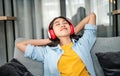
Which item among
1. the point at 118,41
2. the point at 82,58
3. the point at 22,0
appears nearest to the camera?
the point at 82,58

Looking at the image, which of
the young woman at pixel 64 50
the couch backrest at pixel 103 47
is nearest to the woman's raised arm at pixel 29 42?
the young woman at pixel 64 50

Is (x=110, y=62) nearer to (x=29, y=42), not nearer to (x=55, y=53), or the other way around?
(x=55, y=53)

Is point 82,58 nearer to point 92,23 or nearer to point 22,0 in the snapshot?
point 92,23

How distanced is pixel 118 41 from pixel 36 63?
752 mm

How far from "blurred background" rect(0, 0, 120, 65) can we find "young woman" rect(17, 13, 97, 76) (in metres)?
0.47

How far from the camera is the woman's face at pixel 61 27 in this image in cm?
169

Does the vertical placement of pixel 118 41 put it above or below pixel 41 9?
below

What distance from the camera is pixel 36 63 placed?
5.54ft

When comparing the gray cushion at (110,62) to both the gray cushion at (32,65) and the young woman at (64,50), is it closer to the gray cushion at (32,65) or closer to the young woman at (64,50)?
the young woman at (64,50)

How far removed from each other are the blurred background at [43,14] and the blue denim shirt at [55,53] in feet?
1.86

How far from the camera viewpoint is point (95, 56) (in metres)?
1.72

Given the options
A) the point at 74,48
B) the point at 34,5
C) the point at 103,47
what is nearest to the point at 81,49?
the point at 74,48

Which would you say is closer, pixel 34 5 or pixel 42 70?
pixel 42 70

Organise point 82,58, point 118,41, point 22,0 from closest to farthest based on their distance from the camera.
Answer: point 82,58, point 118,41, point 22,0
